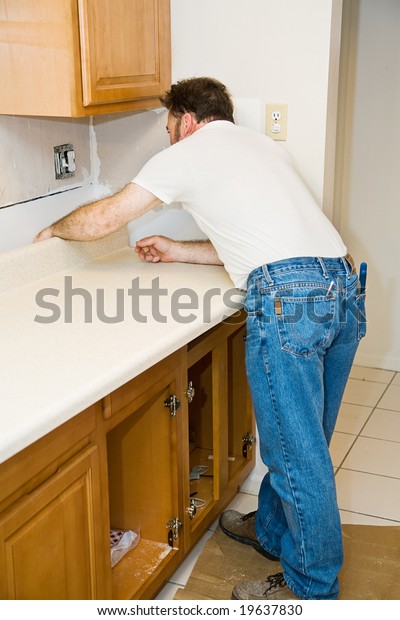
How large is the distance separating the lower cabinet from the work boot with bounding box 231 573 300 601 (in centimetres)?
20

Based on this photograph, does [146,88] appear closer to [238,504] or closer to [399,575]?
[238,504]

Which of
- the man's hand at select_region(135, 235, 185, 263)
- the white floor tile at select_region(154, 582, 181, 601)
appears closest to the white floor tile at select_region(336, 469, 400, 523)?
the white floor tile at select_region(154, 582, 181, 601)

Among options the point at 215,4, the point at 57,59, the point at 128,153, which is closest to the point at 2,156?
the point at 57,59

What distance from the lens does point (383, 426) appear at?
A: 11.0ft

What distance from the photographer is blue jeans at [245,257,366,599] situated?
1903 millimetres

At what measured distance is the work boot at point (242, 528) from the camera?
2.43 metres

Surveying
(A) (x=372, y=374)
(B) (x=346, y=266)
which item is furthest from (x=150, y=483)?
(A) (x=372, y=374)

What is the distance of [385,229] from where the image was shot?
3803 millimetres

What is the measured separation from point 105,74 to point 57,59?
0.16m

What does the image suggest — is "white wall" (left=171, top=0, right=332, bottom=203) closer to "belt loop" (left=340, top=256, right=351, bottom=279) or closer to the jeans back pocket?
"belt loop" (left=340, top=256, right=351, bottom=279)

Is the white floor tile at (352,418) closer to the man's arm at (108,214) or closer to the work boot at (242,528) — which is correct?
the work boot at (242,528)

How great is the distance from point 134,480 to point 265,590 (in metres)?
0.47

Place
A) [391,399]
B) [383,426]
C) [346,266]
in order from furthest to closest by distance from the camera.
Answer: [391,399] → [383,426] → [346,266]

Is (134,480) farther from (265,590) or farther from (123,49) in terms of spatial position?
(123,49)
